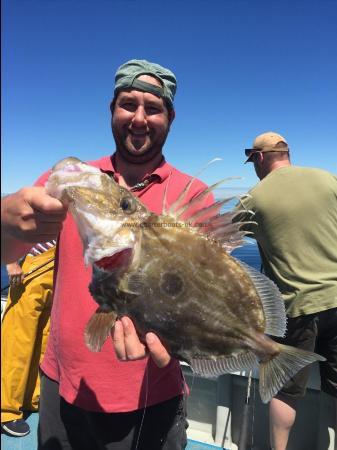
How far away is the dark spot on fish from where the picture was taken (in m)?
1.83

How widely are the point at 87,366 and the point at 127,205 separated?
1.15 meters

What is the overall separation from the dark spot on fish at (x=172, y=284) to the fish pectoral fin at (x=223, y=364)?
0.38 meters

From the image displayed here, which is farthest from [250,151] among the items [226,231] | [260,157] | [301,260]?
[226,231]

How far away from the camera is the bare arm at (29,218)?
4.17 ft

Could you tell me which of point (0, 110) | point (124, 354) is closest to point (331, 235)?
point (124, 354)

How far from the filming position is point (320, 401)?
424 cm

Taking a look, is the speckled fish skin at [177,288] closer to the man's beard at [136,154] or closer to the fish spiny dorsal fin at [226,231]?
the fish spiny dorsal fin at [226,231]

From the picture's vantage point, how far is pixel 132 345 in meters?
1.85

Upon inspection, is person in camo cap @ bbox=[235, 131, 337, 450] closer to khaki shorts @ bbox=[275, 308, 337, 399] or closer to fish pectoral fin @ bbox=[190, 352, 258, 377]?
khaki shorts @ bbox=[275, 308, 337, 399]

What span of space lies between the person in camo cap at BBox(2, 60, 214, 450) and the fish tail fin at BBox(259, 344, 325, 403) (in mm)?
645

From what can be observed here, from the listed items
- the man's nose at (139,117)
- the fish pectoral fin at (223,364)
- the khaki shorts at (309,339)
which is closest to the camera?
the fish pectoral fin at (223,364)

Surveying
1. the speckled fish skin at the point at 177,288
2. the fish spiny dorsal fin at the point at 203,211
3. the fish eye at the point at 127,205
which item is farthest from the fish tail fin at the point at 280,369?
the fish eye at the point at 127,205

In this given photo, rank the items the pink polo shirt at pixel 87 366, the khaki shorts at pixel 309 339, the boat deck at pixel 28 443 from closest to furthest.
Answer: the pink polo shirt at pixel 87 366
the khaki shorts at pixel 309 339
the boat deck at pixel 28 443

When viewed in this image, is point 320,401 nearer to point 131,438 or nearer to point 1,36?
point 131,438
